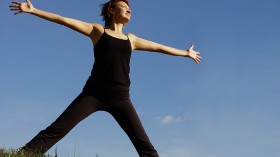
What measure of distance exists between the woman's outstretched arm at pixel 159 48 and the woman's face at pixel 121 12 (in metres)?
0.33

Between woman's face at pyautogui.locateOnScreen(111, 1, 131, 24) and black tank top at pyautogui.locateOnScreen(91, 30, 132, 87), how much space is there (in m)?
0.46

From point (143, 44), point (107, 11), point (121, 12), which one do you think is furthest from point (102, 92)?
point (107, 11)

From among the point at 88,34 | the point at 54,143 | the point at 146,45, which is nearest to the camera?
the point at 54,143

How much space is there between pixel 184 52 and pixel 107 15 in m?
1.63

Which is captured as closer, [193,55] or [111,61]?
[111,61]

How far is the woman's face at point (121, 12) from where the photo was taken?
8.26 metres

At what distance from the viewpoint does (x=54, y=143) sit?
7.53 m

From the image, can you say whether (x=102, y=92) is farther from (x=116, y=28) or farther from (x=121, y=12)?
(x=121, y=12)

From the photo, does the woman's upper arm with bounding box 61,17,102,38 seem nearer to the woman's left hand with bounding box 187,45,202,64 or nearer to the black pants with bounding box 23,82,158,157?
the black pants with bounding box 23,82,158,157

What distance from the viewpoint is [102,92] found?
7.62 m

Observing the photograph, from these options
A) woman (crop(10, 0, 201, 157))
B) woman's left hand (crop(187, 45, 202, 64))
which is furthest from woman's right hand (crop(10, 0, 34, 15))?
woman's left hand (crop(187, 45, 202, 64))

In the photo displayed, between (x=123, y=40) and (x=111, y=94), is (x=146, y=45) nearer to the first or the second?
(x=123, y=40)

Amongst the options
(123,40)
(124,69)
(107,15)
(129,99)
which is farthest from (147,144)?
(107,15)

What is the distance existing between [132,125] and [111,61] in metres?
1.07
